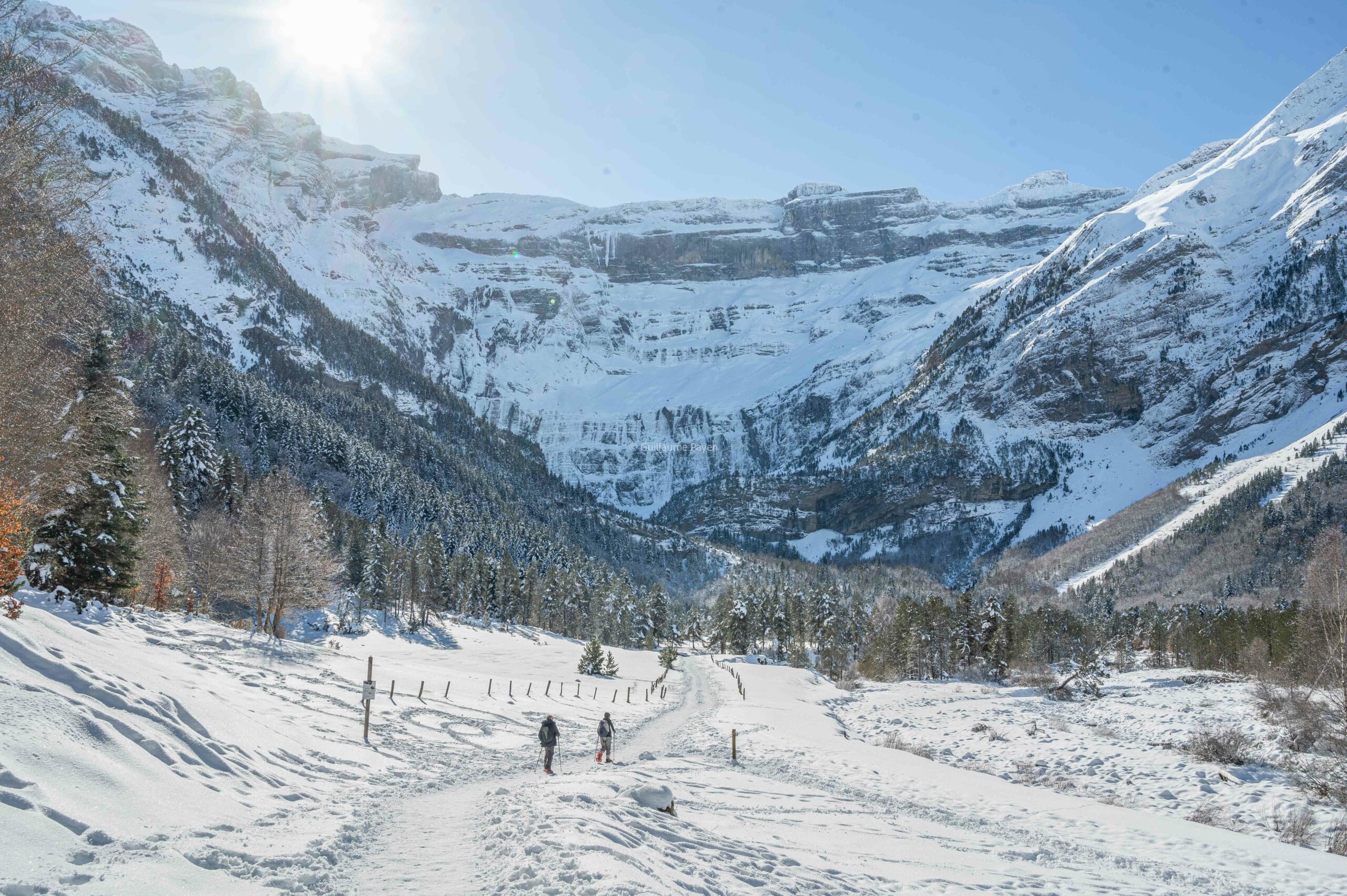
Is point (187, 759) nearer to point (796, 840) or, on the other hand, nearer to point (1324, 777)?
point (796, 840)

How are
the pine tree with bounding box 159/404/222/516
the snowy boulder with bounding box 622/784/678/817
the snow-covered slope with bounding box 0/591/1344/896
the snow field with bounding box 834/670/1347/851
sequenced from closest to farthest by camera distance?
1. the snow-covered slope with bounding box 0/591/1344/896
2. the snowy boulder with bounding box 622/784/678/817
3. the snow field with bounding box 834/670/1347/851
4. the pine tree with bounding box 159/404/222/516

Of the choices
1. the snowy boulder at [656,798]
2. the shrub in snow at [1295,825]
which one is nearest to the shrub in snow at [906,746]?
the shrub in snow at [1295,825]

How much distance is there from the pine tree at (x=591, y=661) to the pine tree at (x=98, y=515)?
2646 cm

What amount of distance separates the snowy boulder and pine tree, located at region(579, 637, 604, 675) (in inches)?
1374

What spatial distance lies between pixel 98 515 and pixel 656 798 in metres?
23.0

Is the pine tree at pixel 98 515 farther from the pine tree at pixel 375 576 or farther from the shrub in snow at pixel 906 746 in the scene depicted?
the pine tree at pixel 375 576

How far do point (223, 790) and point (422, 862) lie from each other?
2953mm

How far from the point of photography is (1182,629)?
Answer: 9044cm

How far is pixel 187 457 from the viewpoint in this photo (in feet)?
171

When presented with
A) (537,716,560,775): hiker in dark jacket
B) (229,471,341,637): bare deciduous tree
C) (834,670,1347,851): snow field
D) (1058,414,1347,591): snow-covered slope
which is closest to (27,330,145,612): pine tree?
(229,471,341,637): bare deciduous tree

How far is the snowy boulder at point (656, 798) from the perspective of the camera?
12.3m

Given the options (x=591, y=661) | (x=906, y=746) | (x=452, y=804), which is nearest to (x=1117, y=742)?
(x=906, y=746)

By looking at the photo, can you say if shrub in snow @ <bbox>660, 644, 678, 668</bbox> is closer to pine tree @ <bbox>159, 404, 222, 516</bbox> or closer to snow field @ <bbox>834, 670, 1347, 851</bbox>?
snow field @ <bbox>834, 670, 1347, 851</bbox>

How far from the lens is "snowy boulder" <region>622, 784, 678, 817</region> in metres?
12.3
